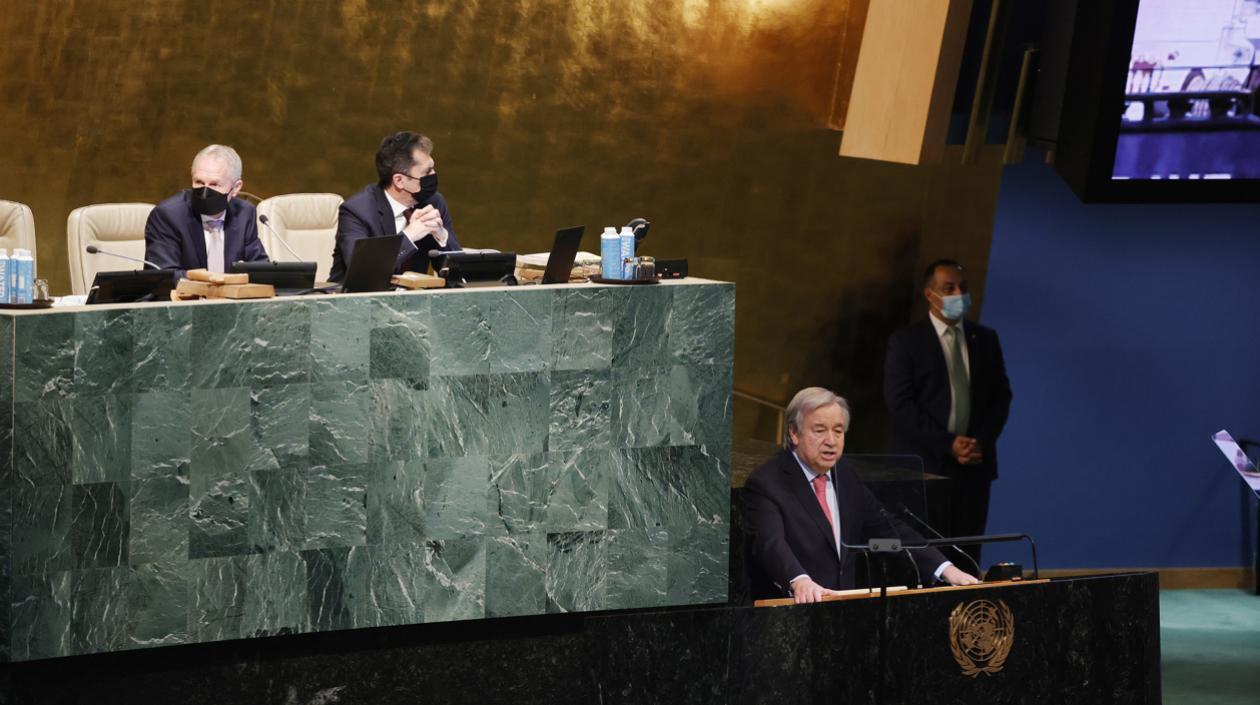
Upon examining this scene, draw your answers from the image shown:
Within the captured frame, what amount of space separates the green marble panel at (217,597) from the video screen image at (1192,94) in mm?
3468

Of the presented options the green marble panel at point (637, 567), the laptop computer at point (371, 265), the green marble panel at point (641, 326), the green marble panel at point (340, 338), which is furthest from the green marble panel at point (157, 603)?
the green marble panel at point (641, 326)

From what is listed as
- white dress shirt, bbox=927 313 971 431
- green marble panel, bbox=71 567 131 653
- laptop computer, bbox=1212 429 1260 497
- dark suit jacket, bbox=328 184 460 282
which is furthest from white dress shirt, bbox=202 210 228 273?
laptop computer, bbox=1212 429 1260 497

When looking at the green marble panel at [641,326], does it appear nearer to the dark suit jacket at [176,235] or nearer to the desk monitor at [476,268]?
the desk monitor at [476,268]

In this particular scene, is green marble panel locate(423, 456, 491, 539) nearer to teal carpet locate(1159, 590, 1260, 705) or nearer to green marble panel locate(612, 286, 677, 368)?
green marble panel locate(612, 286, 677, 368)

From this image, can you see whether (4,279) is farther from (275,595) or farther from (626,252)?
(626,252)

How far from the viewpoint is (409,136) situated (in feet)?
18.0

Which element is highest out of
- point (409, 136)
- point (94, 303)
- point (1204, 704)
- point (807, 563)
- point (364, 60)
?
point (364, 60)

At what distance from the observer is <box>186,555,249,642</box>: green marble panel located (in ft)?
13.4

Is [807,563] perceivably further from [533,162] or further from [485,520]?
[533,162]

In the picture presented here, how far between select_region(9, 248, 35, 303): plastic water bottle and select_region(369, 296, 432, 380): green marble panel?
0.80m

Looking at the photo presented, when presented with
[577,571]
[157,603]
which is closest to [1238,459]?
[577,571]

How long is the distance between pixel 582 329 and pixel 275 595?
1.02 m

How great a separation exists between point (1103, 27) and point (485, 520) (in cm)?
297

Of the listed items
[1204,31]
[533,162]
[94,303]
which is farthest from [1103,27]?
[94,303]
